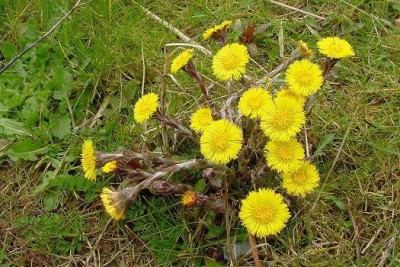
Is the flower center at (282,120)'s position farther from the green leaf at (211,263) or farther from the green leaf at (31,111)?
the green leaf at (31,111)

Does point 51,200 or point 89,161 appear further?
point 51,200

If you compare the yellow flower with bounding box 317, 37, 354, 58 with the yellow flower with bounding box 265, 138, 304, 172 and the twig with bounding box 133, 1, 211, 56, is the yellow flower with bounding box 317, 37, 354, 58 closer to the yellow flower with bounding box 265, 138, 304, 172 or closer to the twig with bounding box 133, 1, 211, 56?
the yellow flower with bounding box 265, 138, 304, 172

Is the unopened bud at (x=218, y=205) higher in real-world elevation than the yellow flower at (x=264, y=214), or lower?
lower

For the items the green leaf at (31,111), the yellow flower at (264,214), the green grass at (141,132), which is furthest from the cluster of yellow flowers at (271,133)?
the green leaf at (31,111)

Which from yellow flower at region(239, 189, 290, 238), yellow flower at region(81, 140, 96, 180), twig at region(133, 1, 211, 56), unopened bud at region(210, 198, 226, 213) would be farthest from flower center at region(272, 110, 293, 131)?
twig at region(133, 1, 211, 56)

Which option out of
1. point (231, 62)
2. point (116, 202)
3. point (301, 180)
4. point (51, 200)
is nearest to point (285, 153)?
point (301, 180)

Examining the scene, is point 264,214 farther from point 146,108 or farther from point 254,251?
point 146,108
